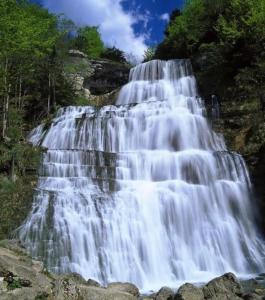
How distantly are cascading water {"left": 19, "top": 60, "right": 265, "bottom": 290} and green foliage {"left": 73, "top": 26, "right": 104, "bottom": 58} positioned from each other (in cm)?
2640

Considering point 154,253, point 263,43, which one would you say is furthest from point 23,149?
point 263,43

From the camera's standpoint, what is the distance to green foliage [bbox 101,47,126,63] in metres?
52.8

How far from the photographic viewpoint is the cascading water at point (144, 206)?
1720cm

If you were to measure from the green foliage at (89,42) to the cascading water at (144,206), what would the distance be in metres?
26.4

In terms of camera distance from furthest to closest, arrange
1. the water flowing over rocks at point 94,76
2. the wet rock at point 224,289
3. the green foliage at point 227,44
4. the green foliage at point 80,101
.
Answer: the water flowing over rocks at point 94,76 < the green foliage at point 80,101 < the green foliage at point 227,44 < the wet rock at point 224,289

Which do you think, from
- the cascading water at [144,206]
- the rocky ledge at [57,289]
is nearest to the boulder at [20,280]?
the rocky ledge at [57,289]

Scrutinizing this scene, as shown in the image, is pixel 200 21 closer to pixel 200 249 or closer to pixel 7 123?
pixel 7 123

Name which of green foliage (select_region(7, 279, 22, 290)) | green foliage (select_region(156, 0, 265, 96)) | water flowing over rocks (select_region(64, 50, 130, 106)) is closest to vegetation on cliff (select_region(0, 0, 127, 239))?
water flowing over rocks (select_region(64, 50, 130, 106))

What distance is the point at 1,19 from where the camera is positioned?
2202cm

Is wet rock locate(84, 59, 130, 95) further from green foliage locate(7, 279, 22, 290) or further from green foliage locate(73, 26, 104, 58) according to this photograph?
green foliage locate(7, 279, 22, 290)

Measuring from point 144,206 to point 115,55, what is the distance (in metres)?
35.9

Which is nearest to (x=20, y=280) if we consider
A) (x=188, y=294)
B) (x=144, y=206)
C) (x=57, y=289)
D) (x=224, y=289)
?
(x=57, y=289)

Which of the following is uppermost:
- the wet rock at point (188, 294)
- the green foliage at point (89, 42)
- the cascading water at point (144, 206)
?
the green foliage at point (89, 42)

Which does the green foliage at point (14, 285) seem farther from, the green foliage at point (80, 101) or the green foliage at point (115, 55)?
the green foliage at point (115, 55)
